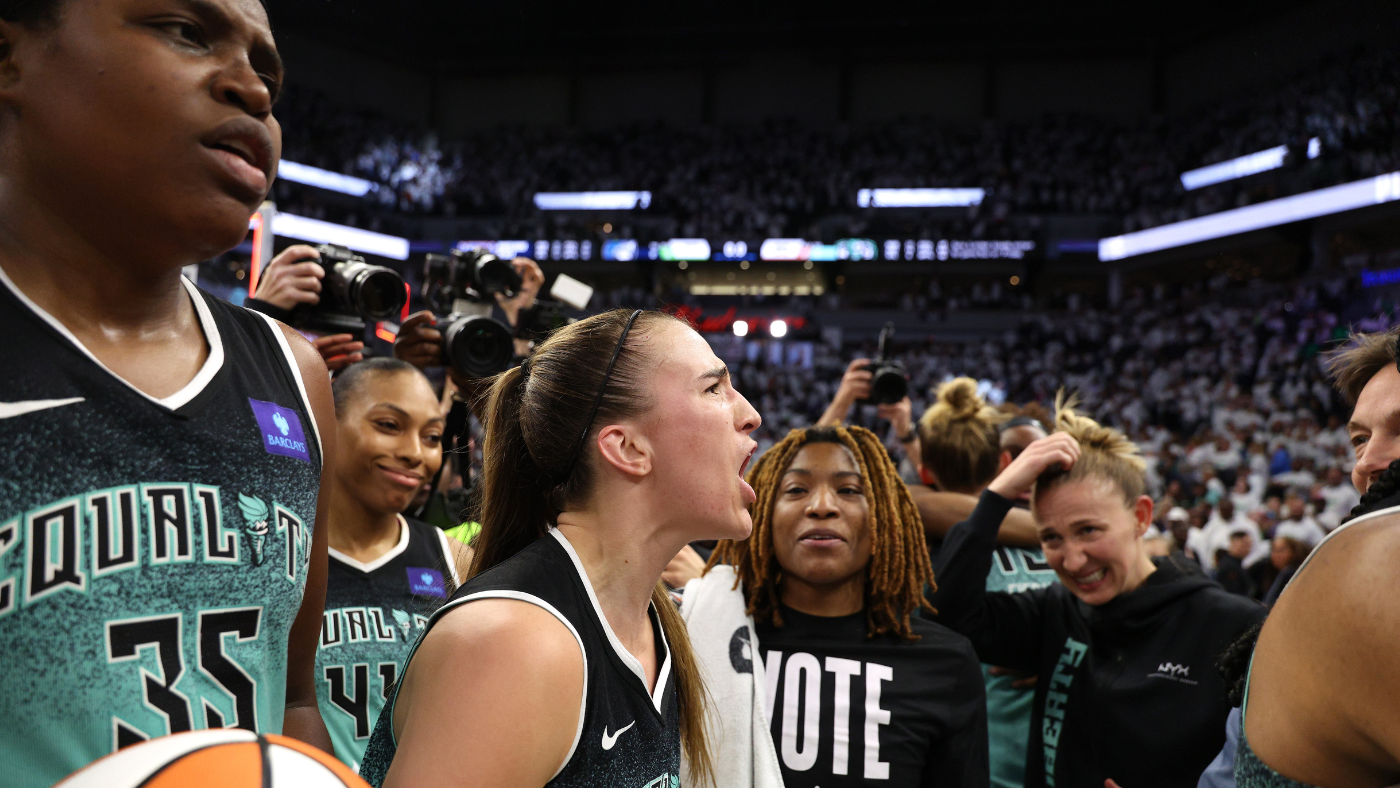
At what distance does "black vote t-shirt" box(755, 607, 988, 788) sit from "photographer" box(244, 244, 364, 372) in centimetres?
148

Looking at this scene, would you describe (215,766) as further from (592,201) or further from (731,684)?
(592,201)

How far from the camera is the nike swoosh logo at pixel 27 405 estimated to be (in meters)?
1.04

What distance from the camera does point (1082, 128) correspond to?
26891mm

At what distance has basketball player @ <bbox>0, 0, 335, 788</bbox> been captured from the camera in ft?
3.37

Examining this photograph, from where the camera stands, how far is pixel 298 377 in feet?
4.49

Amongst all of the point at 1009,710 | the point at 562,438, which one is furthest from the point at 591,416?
the point at 1009,710

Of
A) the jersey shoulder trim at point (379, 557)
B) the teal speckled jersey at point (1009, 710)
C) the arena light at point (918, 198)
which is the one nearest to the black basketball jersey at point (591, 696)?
the jersey shoulder trim at point (379, 557)

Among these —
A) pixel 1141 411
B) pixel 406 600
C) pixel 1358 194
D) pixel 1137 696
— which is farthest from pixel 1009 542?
pixel 1358 194

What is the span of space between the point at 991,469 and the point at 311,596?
2.86 meters

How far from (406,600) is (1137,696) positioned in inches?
80.0

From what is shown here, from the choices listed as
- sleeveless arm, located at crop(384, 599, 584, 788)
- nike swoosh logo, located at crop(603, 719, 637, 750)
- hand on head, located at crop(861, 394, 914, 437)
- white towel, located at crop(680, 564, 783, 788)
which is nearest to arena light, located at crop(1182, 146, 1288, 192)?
hand on head, located at crop(861, 394, 914, 437)

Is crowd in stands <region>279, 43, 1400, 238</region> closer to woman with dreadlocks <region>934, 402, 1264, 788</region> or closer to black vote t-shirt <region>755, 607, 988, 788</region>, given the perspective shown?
woman with dreadlocks <region>934, 402, 1264, 788</region>

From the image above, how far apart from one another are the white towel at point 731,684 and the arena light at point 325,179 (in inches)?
1007

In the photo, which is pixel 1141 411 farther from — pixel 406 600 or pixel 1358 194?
pixel 406 600
